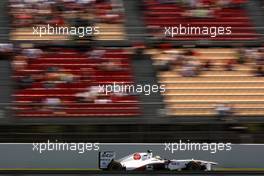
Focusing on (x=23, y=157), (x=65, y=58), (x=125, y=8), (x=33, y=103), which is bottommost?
(x=23, y=157)

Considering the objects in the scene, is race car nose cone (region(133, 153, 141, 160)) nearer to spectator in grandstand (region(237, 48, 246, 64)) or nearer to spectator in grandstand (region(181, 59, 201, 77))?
spectator in grandstand (region(181, 59, 201, 77))

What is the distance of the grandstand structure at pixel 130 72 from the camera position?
11195mm

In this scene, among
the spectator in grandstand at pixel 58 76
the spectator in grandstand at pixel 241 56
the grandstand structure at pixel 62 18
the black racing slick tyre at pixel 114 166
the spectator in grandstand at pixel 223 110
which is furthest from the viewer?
the grandstand structure at pixel 62 18

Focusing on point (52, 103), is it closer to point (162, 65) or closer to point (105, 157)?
point (105, 157)

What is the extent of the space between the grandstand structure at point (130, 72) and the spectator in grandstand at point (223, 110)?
11cm

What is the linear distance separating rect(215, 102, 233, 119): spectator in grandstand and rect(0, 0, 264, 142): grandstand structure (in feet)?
0.36

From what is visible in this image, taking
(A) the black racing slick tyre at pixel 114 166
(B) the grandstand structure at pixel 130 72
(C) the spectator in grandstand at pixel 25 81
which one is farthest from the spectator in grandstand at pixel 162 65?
(A) the black racing slick tyre at pixel 114 166

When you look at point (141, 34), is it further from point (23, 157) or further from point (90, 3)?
point (23, 157)

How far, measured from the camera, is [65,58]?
41.3 ft

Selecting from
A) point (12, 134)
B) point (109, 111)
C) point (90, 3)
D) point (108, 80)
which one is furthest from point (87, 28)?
point (12, 134)

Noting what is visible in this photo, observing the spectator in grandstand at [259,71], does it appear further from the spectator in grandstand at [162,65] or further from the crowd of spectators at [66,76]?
the crowd of spectators at [66,76]

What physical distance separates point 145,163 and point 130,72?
2.74 meters

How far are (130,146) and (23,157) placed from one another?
188 cm

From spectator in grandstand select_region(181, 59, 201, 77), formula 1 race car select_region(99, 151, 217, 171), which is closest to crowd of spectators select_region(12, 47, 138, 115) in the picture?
spectator in grandstand select_region(181, 59, 201, 77)
